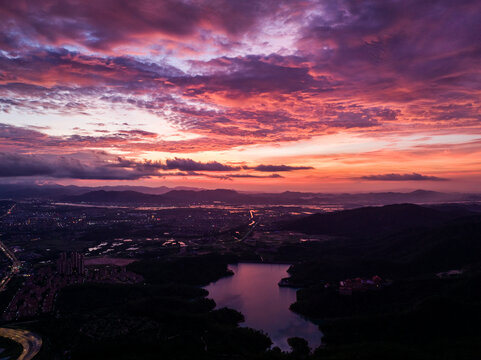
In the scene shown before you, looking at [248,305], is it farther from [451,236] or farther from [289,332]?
[451,236]

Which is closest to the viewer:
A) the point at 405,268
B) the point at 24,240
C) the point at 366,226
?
the point at 405,268

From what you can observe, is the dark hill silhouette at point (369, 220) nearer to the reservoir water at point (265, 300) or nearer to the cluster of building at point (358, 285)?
the reservoir water at point (265, 300)

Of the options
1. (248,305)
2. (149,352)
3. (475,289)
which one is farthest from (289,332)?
(475,289)

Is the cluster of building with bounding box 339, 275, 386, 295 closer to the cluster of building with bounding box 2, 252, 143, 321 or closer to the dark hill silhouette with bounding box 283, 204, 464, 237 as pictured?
the cluster of building with bounding box 2, 252, 143, 321

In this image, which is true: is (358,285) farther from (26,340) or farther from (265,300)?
(26,340)

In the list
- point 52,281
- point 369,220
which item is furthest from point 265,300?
point 369,220

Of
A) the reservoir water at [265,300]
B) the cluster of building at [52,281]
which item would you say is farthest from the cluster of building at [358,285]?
the cluster of building at [52,281]
